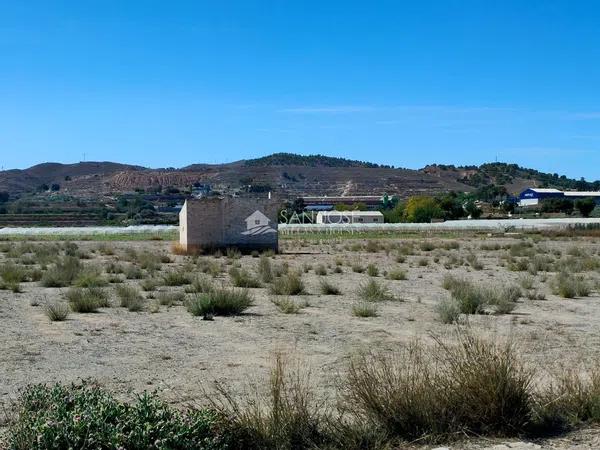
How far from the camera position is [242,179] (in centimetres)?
18662

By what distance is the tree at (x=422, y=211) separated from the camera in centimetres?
11700

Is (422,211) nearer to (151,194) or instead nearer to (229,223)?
(151,194)

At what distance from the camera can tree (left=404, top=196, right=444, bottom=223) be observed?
11700 cm

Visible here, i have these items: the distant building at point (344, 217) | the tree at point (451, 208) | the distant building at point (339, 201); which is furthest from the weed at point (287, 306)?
the distant building at point (339, 201)

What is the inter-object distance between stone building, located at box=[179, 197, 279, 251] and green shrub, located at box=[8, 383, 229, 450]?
4108 centimetres

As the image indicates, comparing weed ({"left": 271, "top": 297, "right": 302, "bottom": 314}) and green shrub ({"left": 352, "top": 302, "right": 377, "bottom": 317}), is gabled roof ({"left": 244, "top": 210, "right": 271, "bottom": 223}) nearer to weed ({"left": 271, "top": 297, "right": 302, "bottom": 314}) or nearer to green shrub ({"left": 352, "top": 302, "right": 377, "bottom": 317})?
weed ({"left": 271, "top": 297, "right": 302, "bottom": 314})

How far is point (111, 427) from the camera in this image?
706 centimetres

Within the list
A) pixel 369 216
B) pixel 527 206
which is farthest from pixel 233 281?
pixel 527 206

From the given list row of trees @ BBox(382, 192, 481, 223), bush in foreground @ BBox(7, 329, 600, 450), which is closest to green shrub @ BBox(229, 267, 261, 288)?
bush in foreground @ BBox(7, 329, 600, 450)

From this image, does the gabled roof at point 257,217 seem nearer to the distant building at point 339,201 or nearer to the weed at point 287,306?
the weed at point 287,306

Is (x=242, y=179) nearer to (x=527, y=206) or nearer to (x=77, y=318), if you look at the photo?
(x=527, y=206)

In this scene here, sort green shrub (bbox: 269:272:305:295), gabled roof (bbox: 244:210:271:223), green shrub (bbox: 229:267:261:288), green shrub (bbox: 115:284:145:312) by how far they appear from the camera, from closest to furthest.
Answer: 1. green shrub (bbox: 115:284:145:312)
2. green shrub (bbox: 269:272:305:295)
3. green shrub (bbox: 229:267:261:288)
4. gabled roof (bbox: 244:210:271:223)

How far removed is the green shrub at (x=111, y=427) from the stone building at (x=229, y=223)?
41077 mm

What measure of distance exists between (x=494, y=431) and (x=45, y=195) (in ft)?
569
